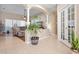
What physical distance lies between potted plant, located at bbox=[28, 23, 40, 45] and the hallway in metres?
0.14

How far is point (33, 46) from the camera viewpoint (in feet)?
13.5

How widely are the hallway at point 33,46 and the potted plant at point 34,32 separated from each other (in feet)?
0.46

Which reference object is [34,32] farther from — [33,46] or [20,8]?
[20,8]

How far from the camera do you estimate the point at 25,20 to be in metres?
3.97

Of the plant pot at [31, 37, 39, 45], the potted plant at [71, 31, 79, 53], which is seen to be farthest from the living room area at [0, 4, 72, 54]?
the potted plant at [71, 31, 79, 53]

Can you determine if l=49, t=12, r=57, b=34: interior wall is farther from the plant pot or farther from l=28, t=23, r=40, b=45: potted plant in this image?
the plant pot

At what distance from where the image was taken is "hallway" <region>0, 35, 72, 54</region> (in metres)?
3.93

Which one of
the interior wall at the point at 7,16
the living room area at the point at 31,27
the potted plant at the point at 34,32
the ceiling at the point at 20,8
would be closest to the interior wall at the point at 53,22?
the living room area at the point at 31,27

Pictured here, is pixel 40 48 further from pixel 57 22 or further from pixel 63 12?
pixel 63 12

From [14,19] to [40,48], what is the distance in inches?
48.5

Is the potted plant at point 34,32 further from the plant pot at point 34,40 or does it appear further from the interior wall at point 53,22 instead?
the interior wall at point 53,22

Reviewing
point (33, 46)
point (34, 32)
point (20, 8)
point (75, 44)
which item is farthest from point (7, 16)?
point (75, 44)
